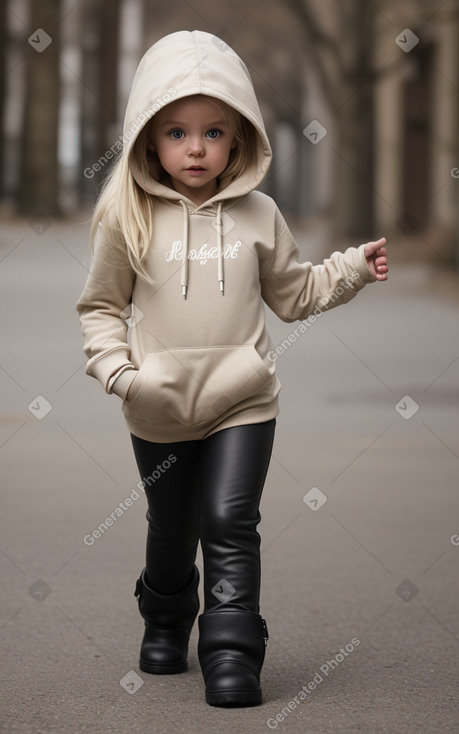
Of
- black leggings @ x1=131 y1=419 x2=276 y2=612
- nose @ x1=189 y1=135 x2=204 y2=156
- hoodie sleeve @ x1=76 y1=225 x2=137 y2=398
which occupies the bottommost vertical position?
black leggings @ x1=131 y1=419 x2=276 y2=612

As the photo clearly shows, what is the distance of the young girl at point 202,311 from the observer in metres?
3.88

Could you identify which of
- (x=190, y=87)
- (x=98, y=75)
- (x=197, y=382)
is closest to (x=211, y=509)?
(x=197, y=382)

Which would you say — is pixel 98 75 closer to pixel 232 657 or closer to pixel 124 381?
pixel 124 381

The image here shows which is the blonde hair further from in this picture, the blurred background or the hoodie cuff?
the blurred background

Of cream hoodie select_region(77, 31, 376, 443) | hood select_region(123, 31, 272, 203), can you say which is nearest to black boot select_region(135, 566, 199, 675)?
cream hoodie select_region(77, 31, 376, 443)

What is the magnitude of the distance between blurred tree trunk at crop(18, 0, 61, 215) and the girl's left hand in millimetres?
20026

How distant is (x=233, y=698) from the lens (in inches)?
149

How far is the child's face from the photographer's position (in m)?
3.96

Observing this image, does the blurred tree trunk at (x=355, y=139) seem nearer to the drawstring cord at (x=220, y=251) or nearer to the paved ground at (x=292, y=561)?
the paved ground at (x=292, y=561)

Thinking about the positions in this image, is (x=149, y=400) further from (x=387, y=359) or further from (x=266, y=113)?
(x=266, y=113)

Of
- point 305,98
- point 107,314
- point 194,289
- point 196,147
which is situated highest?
point 196,147

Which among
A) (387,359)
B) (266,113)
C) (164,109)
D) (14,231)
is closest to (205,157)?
(164,109)

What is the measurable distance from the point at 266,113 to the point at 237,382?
3047cm

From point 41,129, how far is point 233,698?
21.2 metres
